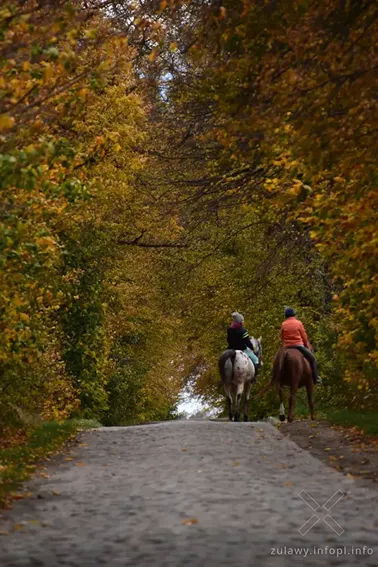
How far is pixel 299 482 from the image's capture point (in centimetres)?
1334

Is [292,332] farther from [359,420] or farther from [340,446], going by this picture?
[340,446]

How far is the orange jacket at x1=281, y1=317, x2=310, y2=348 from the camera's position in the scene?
24.3 meters

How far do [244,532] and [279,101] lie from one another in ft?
14.4

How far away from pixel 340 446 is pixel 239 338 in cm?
929

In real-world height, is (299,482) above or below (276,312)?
below

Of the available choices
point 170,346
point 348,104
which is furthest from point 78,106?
point 170,346

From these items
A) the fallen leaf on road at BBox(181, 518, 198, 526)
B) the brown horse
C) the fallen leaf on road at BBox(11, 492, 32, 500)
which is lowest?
the fallen leaf on road at BBox(181, 518, 198, 526)

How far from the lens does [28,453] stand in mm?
17219

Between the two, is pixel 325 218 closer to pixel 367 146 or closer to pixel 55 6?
pixel 367 146

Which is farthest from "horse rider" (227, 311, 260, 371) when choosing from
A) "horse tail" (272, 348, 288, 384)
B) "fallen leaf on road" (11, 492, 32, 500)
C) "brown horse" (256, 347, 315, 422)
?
"fallen leaf on road" (11, 492, 32, 500)

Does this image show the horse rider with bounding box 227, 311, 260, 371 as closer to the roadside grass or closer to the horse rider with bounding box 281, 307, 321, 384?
the horse rider with bounding box 281, 307, 321, 384

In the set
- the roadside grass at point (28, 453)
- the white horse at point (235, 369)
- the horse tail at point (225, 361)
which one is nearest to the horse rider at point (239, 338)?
the white horse at point (235, 369)

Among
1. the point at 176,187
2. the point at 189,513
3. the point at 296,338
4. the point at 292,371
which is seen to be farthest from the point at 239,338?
the point at 189,513

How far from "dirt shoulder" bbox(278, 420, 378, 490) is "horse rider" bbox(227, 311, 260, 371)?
3.44 metres
